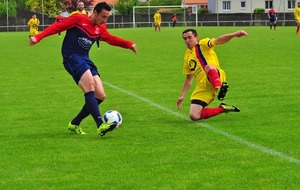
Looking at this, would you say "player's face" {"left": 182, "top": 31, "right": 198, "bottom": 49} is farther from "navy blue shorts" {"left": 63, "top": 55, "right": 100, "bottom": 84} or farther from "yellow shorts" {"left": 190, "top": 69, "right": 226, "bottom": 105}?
"navy blue shorts" {"left": 63, "top": 55, "right": 100, "bottom": 84}

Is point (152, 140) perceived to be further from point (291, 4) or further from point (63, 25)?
point (291, 4)

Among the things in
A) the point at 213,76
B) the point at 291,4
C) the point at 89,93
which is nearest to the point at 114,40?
the point at 89,93

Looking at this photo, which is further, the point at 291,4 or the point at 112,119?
the point at 291,4

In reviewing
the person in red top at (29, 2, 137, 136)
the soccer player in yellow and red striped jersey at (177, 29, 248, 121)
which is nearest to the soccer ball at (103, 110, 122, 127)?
the person in red top at (29, 2, 137, 136)

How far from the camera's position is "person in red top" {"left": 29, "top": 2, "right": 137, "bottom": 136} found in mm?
9500

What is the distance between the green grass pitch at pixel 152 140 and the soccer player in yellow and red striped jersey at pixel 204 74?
17 cm

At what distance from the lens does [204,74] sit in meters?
11.1

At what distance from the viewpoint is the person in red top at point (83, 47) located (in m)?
9.50

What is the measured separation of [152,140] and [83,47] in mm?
1737

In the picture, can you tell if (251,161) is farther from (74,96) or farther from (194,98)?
(74,96)

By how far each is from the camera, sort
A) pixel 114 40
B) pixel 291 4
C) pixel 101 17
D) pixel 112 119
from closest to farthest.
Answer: pixel 112 119 < pixel 101 17 < pixel 114 40 < pixel 291 4

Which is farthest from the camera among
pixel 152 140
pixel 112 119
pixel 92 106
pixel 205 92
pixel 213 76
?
pixel 205 92

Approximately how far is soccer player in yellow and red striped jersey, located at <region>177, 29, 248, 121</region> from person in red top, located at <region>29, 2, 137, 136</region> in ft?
5.18

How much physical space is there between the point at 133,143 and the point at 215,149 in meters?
1.10
